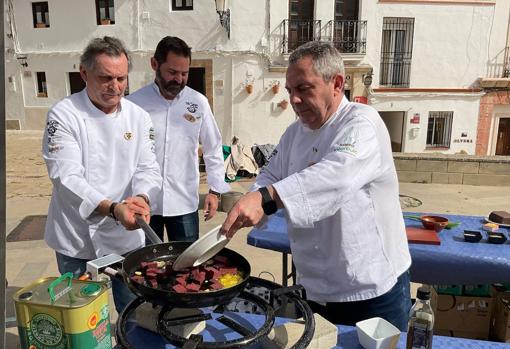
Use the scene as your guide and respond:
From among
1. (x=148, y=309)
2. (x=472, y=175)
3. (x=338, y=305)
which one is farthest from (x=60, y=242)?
(x=472, y=175)

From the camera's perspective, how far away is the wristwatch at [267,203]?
55.5 inches

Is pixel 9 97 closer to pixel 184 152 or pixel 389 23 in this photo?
pixel 389 23

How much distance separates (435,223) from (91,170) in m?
2.41

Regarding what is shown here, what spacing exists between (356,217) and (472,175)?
750cm

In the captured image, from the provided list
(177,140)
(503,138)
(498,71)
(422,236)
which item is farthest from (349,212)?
(503,138)

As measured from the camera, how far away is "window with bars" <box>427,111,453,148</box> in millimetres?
15024

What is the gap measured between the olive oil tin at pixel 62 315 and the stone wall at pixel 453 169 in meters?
7.56

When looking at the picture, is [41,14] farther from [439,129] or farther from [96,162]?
[96,162]

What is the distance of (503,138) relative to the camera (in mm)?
15195

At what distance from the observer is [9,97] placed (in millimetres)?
16672

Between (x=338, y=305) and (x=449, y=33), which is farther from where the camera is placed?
(x=449, y=33)

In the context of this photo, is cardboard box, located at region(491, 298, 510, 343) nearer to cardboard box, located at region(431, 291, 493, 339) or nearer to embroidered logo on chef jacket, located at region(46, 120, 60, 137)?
cardboard box, located at region(431, 291, 493, 339)

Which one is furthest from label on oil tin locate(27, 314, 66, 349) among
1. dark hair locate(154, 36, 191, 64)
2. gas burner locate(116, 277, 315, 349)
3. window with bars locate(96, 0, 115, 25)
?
window with bars locate(96, 0, 115, 25)

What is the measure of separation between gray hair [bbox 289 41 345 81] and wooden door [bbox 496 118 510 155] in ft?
52.3
